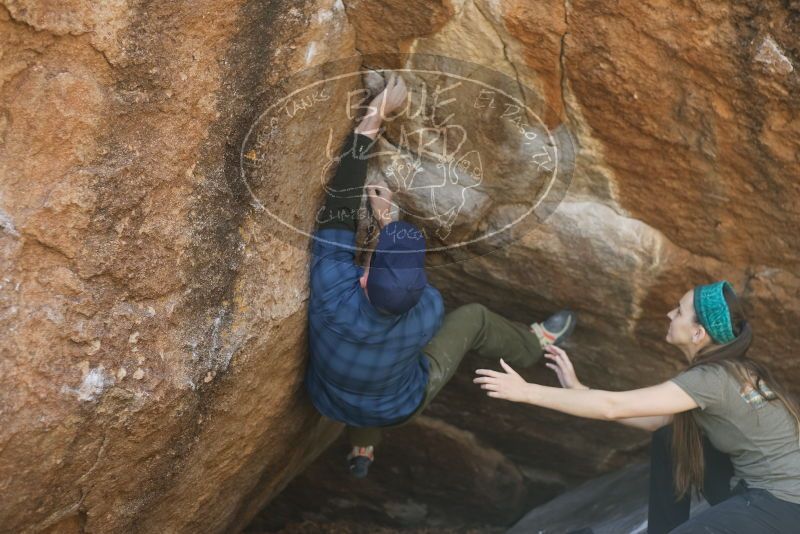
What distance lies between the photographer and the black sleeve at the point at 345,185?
3061mm

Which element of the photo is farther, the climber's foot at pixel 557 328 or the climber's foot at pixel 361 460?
the climber's foot at pixel 361 460

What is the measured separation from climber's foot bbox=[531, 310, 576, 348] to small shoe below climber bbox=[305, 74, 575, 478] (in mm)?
326

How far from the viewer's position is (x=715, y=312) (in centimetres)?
311

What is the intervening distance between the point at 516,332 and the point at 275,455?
106 cm

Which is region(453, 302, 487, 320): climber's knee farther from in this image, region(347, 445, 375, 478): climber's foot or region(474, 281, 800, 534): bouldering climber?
region(347, 445, 375, 478): climber's foot

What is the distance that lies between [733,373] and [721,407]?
12 cm

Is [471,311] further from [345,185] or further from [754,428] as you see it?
[754,428]

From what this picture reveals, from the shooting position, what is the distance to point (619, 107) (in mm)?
2930

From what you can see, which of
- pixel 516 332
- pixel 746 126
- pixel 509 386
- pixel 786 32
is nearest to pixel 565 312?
pixel 516 332

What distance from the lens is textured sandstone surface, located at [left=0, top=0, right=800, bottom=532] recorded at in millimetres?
2422

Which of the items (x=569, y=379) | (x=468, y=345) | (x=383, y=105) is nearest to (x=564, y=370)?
(x=569, y=379)

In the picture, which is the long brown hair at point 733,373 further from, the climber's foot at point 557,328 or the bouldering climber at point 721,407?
the climber's foot at point 557,328

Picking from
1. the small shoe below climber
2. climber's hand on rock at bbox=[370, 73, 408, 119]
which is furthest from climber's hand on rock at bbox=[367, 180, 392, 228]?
climber's hand on rock at bbox=[370, 73, 408, 119]

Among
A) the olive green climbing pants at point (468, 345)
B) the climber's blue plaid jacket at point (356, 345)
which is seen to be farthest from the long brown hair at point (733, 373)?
the climber's blue plaid jacket at point (356, 345)
